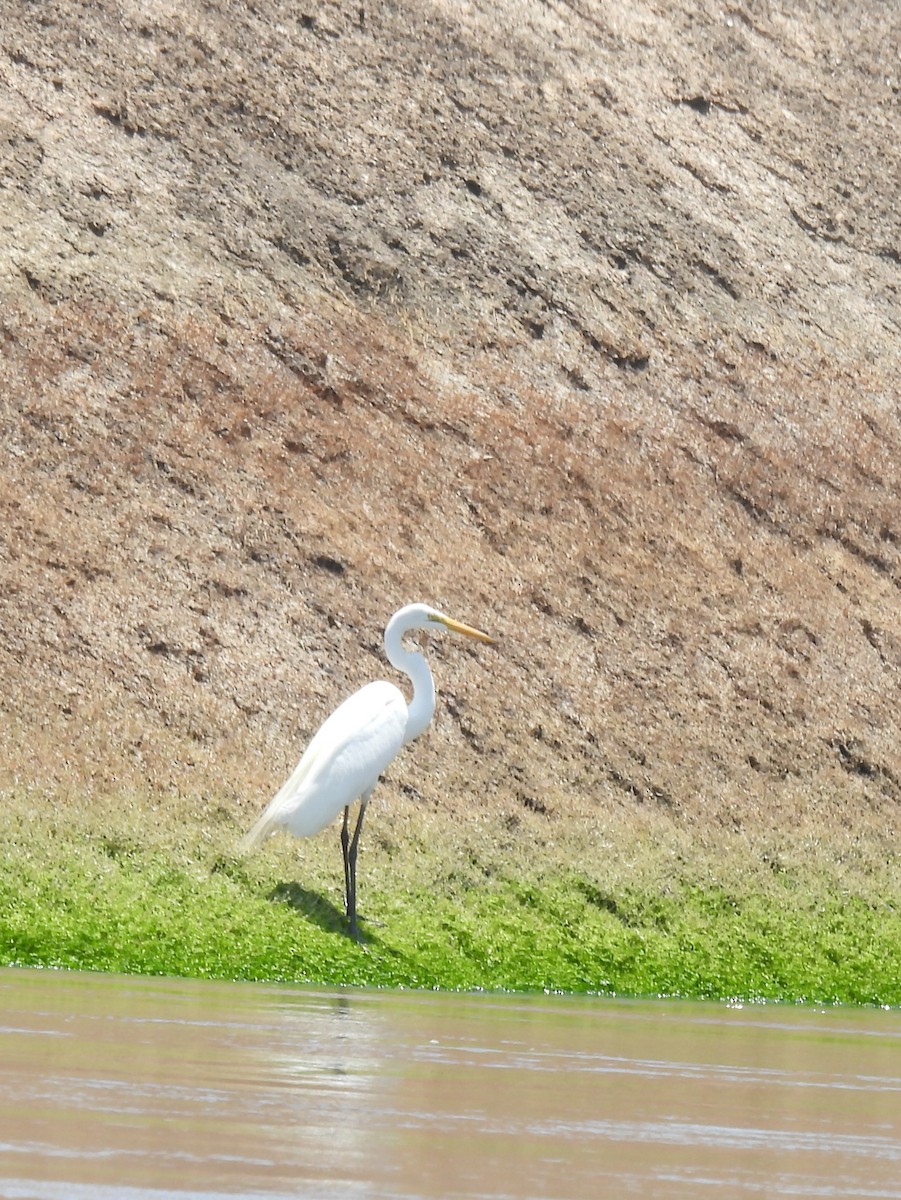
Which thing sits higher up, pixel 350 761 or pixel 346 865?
pixel 350 761

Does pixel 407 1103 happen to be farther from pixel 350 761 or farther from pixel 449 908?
pixel 449 908

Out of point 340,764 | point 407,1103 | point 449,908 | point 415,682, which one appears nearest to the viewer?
point 407,1103

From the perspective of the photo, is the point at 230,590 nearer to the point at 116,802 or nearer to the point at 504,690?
the point at 504,690

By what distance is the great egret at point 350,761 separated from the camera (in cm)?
1192

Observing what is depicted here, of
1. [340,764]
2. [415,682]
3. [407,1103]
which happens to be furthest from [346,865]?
[407,1103]

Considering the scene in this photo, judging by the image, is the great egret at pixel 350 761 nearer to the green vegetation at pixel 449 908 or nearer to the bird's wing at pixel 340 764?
the bird's wing at pixel 340 764

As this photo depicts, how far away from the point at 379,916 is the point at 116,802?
7.45 ft

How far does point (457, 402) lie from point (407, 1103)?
14.7 metres

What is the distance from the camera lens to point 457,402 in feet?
67.1

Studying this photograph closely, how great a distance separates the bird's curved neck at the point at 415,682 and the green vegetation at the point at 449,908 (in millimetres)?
1127

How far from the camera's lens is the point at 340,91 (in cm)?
2358

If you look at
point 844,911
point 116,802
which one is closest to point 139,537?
point 116,802

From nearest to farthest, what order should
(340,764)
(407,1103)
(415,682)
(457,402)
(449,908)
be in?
1. (407,1103)
2. (340,764)
3. (449,908)
4. (415,682)
5. (457,402)

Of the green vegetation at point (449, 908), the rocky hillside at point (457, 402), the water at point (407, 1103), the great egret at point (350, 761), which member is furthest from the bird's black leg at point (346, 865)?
the water at point (407, 1103)
